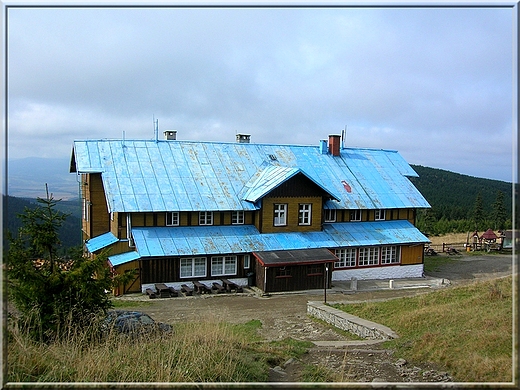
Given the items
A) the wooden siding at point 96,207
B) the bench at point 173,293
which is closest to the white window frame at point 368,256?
the bench at point 173,293

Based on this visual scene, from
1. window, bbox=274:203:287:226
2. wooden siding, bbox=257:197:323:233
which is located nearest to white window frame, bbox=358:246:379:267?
wooden siding, bbox=257:197:323:233

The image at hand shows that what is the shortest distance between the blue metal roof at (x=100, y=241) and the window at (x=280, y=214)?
345 inches

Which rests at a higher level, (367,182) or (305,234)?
(367,182)

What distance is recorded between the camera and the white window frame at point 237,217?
2714 centimetres

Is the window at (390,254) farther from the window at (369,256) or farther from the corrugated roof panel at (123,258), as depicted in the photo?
the corrugated roof panel at (123,258)

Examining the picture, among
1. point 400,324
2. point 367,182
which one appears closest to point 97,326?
point 400,324

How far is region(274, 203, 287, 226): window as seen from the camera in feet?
89.4

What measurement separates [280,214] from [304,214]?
1.48 m

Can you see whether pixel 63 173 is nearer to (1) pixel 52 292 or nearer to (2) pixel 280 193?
(2) pixel 280 193

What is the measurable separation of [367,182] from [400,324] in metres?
18.6

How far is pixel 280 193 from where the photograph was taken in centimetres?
2698

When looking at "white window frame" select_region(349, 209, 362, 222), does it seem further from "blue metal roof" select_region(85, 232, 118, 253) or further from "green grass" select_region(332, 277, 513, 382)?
"blue metal roof" select_region(85, 232, 118, 253)

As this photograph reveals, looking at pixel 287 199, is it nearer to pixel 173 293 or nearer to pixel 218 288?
pixel 218 288

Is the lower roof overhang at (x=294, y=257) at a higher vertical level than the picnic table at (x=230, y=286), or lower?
higher
